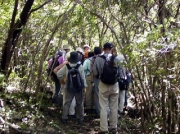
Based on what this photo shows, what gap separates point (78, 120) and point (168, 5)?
11.6 ft

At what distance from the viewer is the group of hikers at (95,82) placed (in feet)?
22.8

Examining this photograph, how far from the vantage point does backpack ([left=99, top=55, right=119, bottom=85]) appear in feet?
22.4

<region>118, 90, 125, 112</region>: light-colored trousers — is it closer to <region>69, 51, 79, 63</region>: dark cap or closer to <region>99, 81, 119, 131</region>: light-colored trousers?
<region>99, 81, 119, 131</region>: light-colored trousers

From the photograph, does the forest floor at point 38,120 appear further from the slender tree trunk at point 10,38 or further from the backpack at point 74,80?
the backpack at point 74,80

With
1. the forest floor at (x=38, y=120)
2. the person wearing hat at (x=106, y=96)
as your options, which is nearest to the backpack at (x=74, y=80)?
the person wearing hat at (x=106, y=96)

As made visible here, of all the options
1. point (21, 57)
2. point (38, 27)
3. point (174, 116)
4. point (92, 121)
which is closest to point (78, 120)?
point (92, 121)

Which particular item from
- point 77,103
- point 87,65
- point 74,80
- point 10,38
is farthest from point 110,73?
point 10,38

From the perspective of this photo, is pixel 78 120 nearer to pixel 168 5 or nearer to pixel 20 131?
pixel 20 131

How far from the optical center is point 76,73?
24.8ft

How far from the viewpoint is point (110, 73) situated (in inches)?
269

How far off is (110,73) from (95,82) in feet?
5.42

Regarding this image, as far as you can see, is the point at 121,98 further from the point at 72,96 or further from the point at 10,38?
the point at 10,38

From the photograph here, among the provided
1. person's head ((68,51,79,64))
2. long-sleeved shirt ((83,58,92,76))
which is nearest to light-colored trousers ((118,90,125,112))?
long-sleeved shirt ((83,58,92,76))

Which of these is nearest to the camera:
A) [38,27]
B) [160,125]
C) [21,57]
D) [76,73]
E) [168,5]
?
[160,125]
